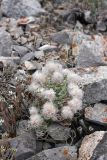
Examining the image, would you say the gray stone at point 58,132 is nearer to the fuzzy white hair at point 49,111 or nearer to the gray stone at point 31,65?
the fuzzy white hair at point 49,111

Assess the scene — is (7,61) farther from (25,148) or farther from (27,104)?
(25,148)

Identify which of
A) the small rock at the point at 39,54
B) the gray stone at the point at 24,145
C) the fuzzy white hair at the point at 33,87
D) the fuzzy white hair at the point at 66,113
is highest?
the fuzzy white hair at the point at 33,87

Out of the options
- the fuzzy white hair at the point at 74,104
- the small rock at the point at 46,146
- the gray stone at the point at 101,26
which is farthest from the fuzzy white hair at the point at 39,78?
the gray stone at the point at 101,26

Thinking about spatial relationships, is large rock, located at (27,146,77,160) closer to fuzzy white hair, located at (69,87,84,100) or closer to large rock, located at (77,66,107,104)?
fuzzy white hair, located at (69,87,84,100)

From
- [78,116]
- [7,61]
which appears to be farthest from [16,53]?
[78,116]

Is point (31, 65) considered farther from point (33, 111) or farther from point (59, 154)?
point (59, 154)
